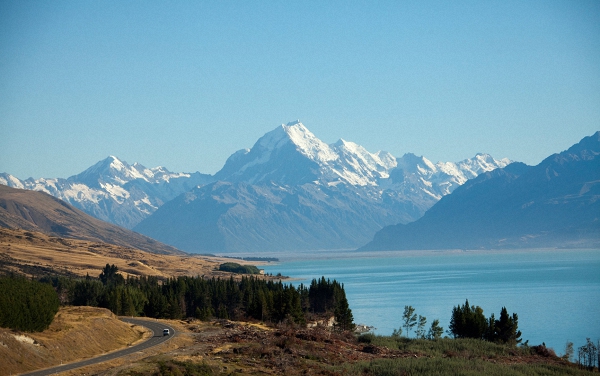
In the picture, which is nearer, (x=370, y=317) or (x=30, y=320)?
(x=30, y=320)

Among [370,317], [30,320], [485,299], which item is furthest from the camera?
[485,299]

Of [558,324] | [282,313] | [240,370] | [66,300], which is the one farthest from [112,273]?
[240,370]

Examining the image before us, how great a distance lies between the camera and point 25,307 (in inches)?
2361

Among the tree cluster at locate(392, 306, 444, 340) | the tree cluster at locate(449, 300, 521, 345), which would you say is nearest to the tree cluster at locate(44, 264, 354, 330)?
the tree cluster at locate(392, 306, 444, 340)

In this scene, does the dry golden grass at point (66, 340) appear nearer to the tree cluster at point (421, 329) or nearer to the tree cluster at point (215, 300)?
the tree cluster at point (215, 300)

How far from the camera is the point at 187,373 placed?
161ft

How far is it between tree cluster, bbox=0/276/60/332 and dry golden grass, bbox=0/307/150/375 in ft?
3.52

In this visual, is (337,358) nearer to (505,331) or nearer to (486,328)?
(505,331)

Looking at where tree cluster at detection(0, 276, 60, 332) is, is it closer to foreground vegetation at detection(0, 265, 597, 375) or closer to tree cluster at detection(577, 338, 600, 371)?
foreground vegetation at detection(0, 265, 597, 375)

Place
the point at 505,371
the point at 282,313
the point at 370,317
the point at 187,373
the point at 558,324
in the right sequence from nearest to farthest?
the point at 187,373
the point at 505,371
the point at 282,313
the point at 558,324
the point at 370,317

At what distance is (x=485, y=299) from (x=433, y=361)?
133 meters

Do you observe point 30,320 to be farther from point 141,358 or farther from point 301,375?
point 301,375

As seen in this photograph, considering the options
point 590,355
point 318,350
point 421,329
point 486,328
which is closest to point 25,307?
point 318,350

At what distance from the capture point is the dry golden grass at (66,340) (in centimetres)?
5312
